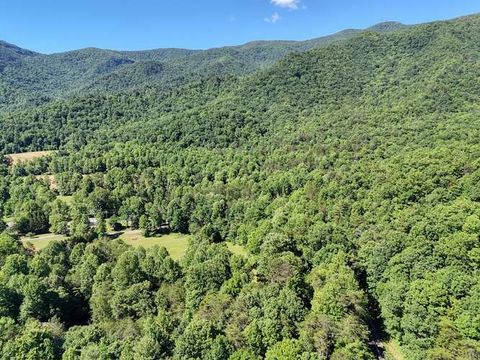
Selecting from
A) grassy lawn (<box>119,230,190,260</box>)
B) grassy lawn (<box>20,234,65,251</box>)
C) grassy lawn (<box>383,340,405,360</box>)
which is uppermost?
grassy lawn (<box>383,340,405,360</box>)

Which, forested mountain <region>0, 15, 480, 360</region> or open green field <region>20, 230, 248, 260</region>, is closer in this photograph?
forested mountain <region>0, 15, 480, 360</region>

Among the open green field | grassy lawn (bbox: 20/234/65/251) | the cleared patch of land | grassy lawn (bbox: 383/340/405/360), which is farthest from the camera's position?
the cleared patch of land

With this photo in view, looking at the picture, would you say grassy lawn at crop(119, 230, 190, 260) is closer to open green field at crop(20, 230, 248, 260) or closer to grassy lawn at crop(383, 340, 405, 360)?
open green field at crop(20, 230, 248, 260)

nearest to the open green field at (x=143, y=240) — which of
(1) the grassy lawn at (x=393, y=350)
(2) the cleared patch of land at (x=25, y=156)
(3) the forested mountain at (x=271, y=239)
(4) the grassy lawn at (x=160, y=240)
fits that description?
(4) the grassy lawn at (x=160, y=240)

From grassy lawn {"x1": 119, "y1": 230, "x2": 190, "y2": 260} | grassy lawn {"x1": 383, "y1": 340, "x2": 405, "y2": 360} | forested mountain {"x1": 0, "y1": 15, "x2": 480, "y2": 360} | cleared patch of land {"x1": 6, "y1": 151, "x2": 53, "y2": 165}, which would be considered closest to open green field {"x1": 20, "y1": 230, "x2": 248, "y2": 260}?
grassy lawn {"x1": 119, "y1": 230, "x2": 190, "y2": 260}

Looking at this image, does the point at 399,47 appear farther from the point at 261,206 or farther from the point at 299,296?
the point at 299,296

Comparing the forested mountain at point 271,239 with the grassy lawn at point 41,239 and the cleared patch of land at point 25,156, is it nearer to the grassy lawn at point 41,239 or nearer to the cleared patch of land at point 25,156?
the grassy lawn at point 41,239
